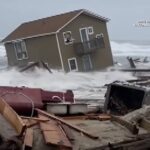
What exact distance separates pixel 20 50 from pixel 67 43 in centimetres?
645

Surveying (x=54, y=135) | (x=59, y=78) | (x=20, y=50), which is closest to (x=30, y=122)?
(x=54, y=135)

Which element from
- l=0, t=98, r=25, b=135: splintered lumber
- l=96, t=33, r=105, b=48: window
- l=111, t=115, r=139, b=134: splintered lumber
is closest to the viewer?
l=0, t=98, r=25, b=135: splintered lumber

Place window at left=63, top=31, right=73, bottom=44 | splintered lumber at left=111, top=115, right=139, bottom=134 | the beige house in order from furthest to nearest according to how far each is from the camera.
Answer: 1. window at left=63, top=31, right=73, bottom=44
2. the beige house
3. splintered lumber at left=111, top=115, right=139, bottom=134

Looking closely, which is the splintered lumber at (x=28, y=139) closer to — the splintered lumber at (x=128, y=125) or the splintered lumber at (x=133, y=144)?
the splintered lumber at (x=133, y=144)

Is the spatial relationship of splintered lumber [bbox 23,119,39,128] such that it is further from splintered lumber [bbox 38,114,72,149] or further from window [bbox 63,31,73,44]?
window [bbox 63,31,73,44]

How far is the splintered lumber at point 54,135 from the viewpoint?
7.26 m

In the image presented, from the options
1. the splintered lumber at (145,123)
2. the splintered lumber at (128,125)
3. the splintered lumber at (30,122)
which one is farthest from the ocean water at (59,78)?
the splintered lumber at (30,122)

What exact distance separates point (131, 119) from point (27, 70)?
34.6 meters

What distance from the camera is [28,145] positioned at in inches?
278

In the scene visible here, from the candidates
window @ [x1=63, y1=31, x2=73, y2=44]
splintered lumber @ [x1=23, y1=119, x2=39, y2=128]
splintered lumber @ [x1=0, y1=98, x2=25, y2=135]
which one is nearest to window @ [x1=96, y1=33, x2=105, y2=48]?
window @ [x1=63, y1=31, x2=73, y2=44]

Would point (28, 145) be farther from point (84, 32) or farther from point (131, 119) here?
point (84, 32)

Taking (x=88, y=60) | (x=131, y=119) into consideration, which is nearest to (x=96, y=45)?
(x=88, y=60)

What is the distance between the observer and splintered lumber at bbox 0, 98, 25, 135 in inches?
284

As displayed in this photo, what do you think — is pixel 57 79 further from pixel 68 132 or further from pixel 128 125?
pixel 68 132
